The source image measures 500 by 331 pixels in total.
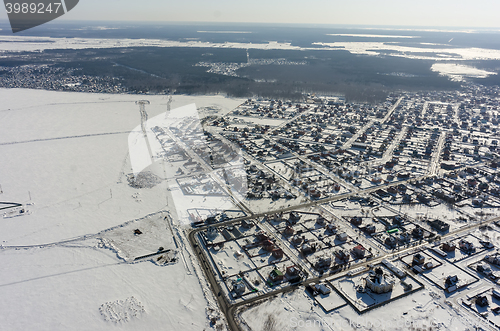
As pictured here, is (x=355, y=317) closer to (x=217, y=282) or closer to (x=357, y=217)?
(x=217, y=282)

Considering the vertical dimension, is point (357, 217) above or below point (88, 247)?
above

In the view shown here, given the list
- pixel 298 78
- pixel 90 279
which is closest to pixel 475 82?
pixel 298 78

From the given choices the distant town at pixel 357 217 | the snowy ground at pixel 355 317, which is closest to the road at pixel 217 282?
the distant town at pixel 357 217

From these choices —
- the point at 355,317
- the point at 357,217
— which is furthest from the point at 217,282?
the point at 357,217

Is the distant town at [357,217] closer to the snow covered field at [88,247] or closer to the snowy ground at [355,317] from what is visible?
the snowy ground at [355,317]

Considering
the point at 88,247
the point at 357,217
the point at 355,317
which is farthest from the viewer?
the point at 357,217

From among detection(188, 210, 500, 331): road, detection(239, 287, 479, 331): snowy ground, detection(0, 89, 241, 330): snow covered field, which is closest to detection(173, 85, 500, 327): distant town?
detection(188, 210, 500, 331): road

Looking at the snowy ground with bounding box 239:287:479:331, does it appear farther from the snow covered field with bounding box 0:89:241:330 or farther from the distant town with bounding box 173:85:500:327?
the snow covered field with bounding box 0:89:241:330

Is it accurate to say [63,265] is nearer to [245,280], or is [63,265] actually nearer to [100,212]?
[100,212]

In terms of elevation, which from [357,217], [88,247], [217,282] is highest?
[357,217]
